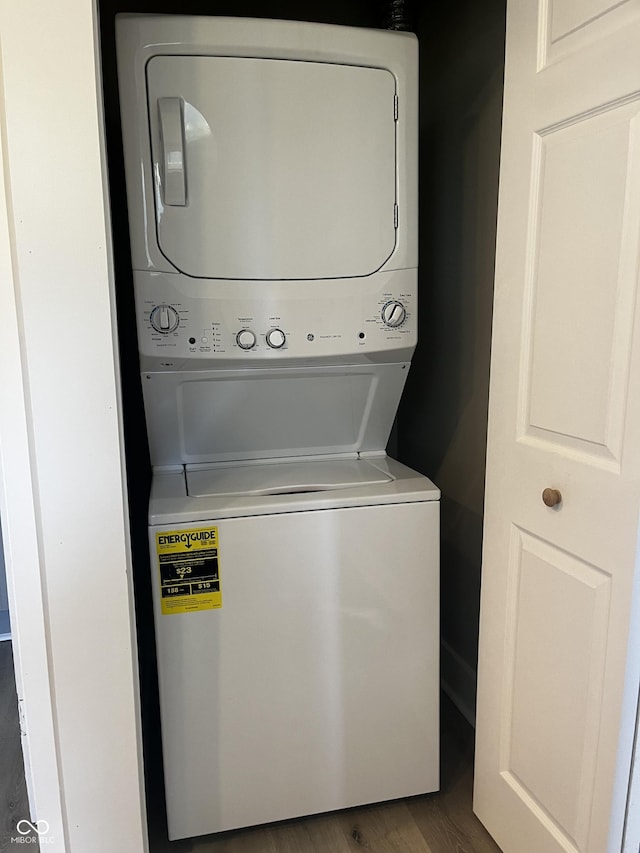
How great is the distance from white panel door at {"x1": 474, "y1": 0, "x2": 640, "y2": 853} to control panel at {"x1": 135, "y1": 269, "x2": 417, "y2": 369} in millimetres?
296

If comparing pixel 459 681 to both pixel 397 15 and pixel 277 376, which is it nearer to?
pixel 277 376

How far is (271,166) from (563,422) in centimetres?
83

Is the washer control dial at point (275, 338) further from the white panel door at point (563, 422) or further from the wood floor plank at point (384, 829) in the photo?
the wood floor plank at point (384, 829)

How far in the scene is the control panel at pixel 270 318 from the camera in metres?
1.40

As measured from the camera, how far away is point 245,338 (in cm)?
144

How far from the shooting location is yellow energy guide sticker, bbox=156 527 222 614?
1.34 metres

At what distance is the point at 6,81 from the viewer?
96 centimetres

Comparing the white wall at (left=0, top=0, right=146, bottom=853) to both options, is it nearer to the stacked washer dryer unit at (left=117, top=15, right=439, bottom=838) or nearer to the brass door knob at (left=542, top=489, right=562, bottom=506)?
the stacked washer dryer unit at (left=117, top=15, right=439, bottom=838)

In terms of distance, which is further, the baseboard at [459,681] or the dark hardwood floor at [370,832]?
the baseboard at [459,681]

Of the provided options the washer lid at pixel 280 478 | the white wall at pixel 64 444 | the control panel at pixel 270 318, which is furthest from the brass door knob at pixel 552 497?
the white wall at pixel 64 444

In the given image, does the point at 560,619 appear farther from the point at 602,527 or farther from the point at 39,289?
the point at 39,289

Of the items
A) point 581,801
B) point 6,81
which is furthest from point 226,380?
point 581,801

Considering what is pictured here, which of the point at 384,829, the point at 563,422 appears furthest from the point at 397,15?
the point at 384,829

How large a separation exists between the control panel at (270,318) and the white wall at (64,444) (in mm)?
337
